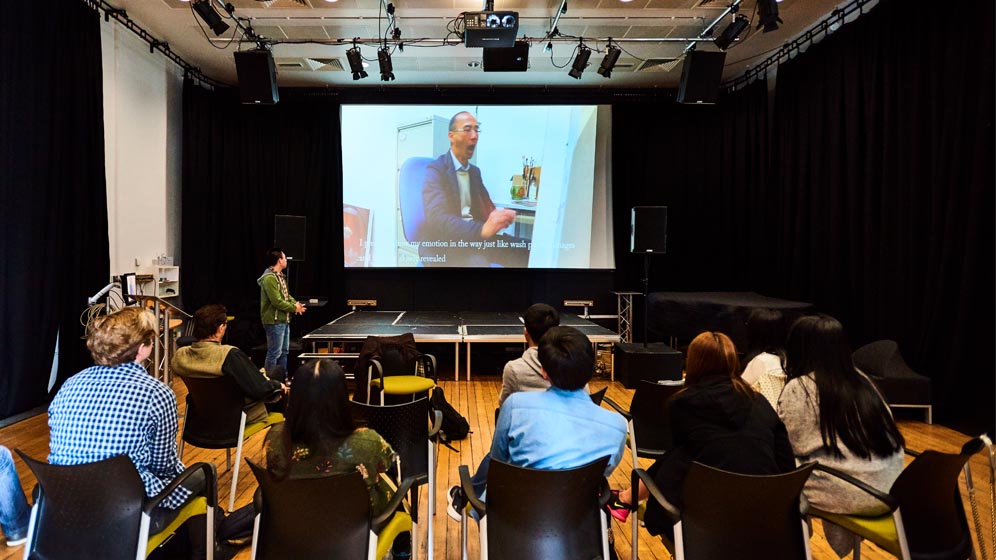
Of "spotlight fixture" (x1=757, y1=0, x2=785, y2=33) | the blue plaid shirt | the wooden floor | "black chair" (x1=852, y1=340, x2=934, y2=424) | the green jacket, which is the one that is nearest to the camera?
the blue plaid shirt

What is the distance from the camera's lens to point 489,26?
5.30 meters

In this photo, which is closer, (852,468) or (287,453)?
(287,453)

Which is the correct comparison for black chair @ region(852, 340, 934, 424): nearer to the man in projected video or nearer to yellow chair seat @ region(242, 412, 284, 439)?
yellow chair seat @ region(242, 412, 284, 439)

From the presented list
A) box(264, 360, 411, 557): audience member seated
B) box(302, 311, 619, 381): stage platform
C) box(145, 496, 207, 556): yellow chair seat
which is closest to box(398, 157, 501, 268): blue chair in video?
box(302, 311, 619, 381): stage platform

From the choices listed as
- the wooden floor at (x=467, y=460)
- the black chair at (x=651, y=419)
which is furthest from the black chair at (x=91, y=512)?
the black chair at (x=651, y=419)

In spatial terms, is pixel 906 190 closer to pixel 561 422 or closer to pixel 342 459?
pixel 561 422

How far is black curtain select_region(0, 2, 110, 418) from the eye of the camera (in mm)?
4531

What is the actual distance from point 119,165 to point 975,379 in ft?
28.3

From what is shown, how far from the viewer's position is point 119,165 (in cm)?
631

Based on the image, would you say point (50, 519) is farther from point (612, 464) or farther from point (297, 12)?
point (297, 12)

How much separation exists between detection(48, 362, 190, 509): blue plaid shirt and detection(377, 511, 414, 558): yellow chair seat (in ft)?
2.56

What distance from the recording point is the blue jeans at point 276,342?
585 cm

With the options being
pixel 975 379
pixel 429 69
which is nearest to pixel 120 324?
pixel 975 379

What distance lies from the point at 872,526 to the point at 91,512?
8.22ft
